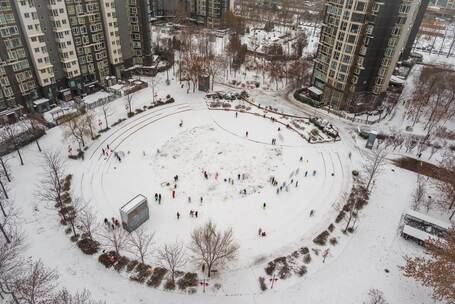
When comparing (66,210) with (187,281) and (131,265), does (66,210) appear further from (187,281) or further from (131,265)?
(187,281)

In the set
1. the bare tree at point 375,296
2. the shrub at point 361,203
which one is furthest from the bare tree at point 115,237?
the shrub at point 361,203

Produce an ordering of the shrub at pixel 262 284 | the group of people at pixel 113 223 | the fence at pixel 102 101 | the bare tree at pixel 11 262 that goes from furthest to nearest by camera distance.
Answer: the fence at pixel 102 101 → the group of people at pixel 113 223 → the shrub at pixel 262 284 → the bare tree at pixel 11 262

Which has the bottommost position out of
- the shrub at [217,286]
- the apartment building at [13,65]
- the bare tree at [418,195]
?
the shrub at [217,286]

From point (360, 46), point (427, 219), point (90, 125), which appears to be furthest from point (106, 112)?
point (427, 219)

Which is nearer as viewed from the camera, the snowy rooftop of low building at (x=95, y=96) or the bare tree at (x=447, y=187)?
the bare tree at (x=447, y=187)

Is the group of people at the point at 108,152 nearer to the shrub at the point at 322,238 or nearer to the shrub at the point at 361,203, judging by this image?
the shrub at the point at 322,238

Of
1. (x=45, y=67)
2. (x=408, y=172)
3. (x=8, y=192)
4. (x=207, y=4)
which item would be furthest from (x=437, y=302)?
(x=207, y=4)
